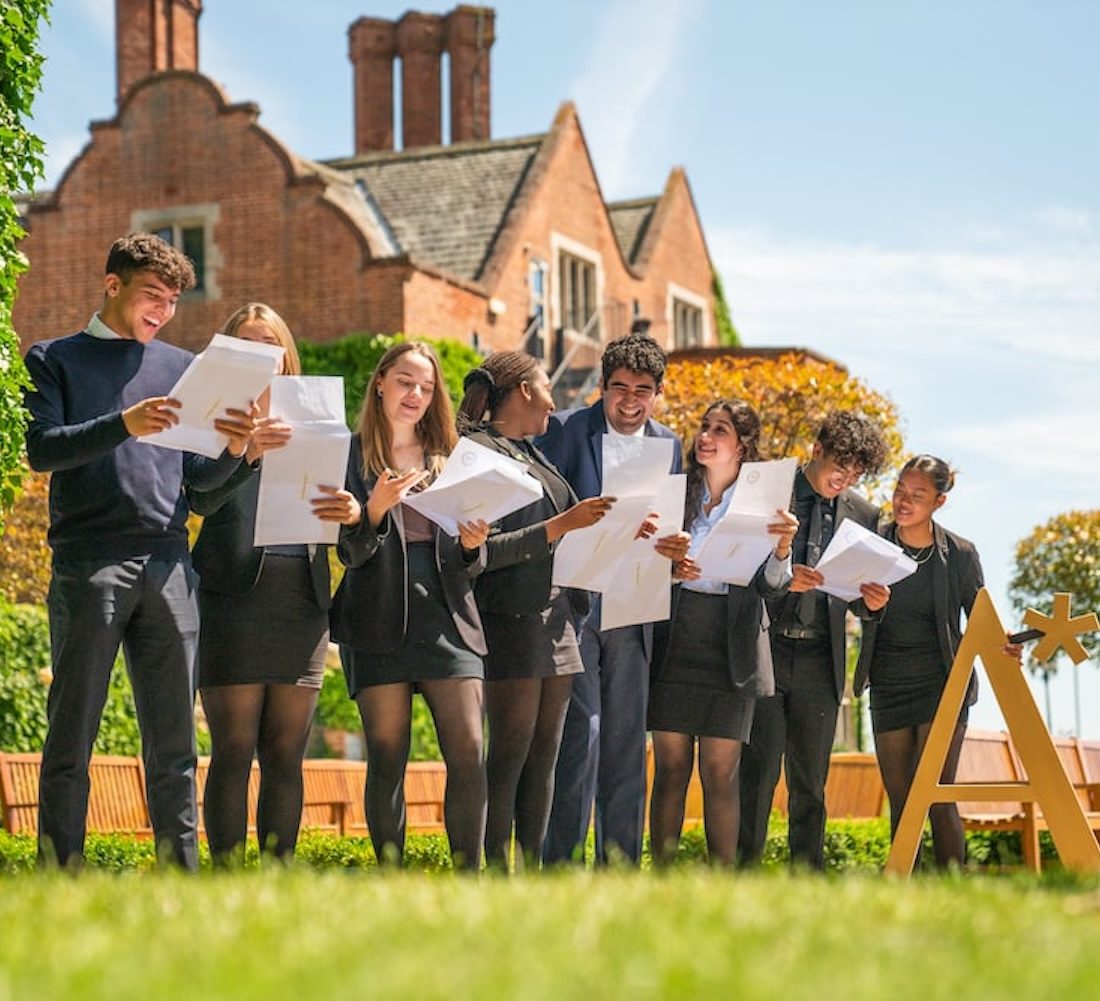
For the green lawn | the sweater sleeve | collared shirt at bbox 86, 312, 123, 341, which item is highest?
collared shirt at bbox 86, 312, 123, 341

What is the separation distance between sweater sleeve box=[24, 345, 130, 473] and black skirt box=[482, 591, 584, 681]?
170cm

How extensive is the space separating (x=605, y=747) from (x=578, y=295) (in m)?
27.9

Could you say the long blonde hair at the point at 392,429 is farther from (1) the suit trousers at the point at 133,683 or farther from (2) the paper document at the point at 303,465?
(1) the suit trousers at the point at 133,683

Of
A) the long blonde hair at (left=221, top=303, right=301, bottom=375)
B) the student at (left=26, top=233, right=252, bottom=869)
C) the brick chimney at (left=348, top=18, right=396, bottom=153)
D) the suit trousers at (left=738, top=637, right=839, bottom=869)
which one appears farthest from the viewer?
the brick chimney at (left=348, top=18, right=396, bottom=153)

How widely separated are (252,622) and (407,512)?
27.7 inches

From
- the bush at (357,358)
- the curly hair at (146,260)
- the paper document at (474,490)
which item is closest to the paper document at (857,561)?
the paper document at (474,490)

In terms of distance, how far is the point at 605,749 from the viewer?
7.88 meters

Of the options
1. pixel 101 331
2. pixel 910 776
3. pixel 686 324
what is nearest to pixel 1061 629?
pixel 910 776

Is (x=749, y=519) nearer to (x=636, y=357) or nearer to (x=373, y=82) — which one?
(x=636, y=357)

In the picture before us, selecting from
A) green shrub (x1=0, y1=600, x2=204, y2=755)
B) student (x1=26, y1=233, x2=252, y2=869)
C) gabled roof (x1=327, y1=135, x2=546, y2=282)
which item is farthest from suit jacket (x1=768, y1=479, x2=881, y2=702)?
gabled roof (x1=327, y1=135, x2=546, y2=282)

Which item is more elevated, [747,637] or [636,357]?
[636,357]

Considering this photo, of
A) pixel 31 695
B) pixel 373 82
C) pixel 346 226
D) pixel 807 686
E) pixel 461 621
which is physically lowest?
pixel 31 695

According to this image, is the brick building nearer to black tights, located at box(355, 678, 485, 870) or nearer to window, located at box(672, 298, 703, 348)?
window, located at box(672, 298, 703, 348)

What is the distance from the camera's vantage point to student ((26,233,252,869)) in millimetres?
6465
